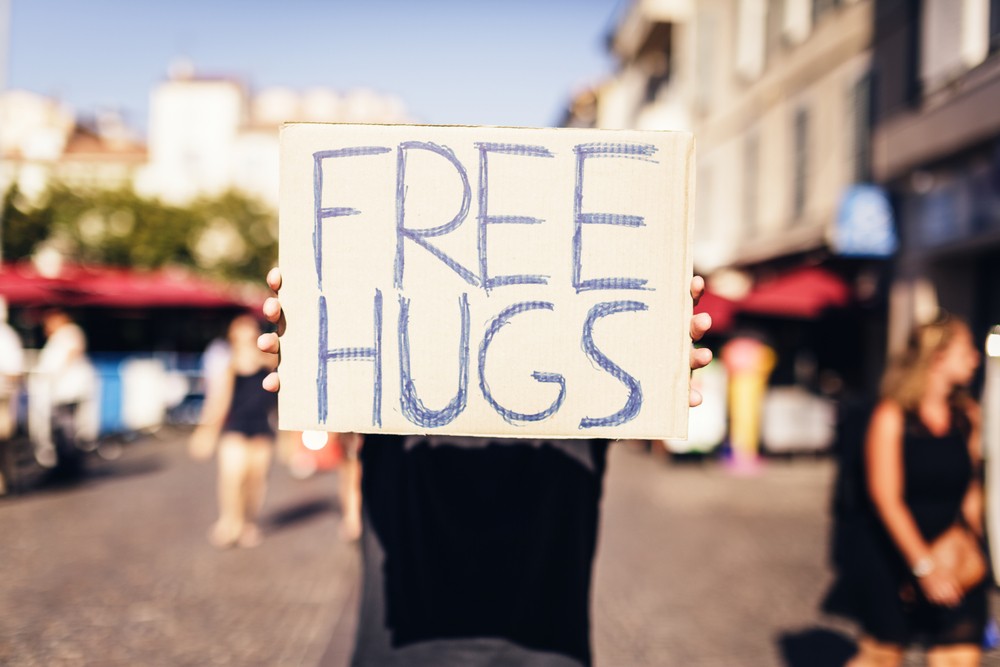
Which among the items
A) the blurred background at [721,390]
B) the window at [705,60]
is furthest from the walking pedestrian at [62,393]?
the window at [705,60]

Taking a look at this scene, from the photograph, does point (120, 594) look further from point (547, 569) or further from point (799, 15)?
point (799, 15)

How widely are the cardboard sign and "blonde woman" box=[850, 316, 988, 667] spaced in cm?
171

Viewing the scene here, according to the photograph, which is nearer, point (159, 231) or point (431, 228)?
point (431, 228)

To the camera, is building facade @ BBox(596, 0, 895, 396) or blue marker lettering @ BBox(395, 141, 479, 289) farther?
building facade @ BBox(596, 0, 895, 396)

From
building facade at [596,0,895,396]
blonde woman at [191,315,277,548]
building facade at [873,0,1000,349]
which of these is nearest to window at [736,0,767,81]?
building facade at [596,0,895,396]

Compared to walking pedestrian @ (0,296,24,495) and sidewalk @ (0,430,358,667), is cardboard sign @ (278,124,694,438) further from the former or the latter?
walking pedestrian @ (0,296,24,495)

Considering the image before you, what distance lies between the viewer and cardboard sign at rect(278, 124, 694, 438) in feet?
6.46

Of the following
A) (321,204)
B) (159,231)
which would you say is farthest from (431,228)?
(159,231)

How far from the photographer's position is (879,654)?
3.38 m

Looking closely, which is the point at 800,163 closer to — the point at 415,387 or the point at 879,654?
the point at 879,654

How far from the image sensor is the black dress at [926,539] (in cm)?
321

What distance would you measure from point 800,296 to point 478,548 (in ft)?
35.9

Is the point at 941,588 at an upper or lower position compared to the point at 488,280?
lower

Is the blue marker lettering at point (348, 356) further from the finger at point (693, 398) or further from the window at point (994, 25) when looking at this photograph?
the window at point (994, 25)
